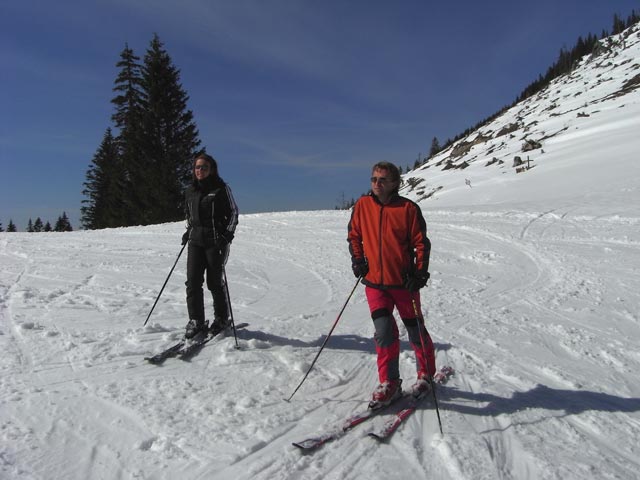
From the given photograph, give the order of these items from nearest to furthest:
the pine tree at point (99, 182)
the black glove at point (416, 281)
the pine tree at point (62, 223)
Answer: the black glove at point (416, 281)
the pine tree at point (99, 182)
the pine tree at point (62, 223)

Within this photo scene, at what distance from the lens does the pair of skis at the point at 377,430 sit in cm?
272

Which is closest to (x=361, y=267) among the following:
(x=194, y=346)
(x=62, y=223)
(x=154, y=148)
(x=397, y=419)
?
(x=397, y=419)

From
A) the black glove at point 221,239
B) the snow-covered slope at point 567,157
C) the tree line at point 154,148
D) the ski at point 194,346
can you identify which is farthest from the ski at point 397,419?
the tree line at point 154,148

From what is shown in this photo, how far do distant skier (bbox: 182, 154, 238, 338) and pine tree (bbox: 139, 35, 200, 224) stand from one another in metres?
21.8

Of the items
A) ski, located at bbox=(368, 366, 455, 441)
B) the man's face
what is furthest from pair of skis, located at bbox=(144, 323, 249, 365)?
the man's face

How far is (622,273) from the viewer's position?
7.43 metres

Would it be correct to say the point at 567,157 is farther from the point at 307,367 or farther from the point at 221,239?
the point at 307,367

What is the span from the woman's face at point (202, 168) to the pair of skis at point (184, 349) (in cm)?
184

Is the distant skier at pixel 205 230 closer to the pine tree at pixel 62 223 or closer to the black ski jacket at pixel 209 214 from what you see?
the black ski jacket at pixel 209 214

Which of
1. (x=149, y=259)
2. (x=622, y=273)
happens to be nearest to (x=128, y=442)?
(x=149, y=259)

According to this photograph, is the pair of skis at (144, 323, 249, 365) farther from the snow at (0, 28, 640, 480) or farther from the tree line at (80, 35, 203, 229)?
the tree line at (80, 35, 203, 229)

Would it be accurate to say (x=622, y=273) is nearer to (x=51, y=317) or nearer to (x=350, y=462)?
(x=350, y=462)

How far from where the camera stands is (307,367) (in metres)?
3.97

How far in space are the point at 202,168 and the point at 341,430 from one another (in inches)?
124
